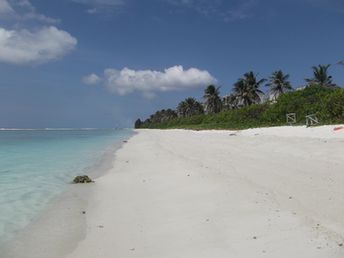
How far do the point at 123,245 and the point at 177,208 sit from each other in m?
1.98

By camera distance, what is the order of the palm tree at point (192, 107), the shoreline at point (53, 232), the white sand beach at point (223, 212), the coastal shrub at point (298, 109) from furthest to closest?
1. the palm tree at point (192, 107)
2. the coastal shrub at point (298, 109)
3. the shoreline at point (53, 232)
4. the white sand beach at point (223, 212)

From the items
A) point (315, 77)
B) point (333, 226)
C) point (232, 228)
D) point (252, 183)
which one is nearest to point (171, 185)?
point (252, 183)

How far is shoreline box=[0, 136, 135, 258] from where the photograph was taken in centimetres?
543

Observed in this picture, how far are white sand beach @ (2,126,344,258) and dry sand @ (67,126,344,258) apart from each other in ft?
0.04

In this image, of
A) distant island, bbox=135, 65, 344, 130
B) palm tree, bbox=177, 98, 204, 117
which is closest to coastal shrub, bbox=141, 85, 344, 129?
distant island, bbox=135, 65, 344, 130

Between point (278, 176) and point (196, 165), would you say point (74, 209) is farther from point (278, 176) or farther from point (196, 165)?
point (196, 165)

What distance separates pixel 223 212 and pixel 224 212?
0.05 ft

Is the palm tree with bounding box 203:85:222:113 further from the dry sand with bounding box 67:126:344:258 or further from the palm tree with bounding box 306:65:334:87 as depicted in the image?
the dry sand with bounding box 67:126:344:258

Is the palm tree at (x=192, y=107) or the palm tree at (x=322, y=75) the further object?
the palm tree at (x=192, y=107)

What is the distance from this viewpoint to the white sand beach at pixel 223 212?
192 inches

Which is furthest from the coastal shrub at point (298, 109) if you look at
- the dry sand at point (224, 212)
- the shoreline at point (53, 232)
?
the shoreline at point (53, 232)

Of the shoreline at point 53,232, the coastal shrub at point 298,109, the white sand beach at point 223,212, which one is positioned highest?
the coastal shrub at point 298,109

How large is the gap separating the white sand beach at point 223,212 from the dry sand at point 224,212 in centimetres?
1

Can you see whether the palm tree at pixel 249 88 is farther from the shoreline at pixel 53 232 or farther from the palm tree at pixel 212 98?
the shoreline at pixel 53 232
